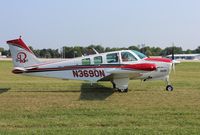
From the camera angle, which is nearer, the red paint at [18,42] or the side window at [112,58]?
the side window at [112,58]

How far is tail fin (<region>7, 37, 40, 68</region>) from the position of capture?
14.7 m

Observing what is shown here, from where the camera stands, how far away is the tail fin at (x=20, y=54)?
1470cm

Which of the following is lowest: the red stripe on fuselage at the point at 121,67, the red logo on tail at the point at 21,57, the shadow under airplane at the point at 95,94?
the shadow under airplane at the point at 95,94

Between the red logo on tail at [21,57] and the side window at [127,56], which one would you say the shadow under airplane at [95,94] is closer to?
the side window at [127,56]

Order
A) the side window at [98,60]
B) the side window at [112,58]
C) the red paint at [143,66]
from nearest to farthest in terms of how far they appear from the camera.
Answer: the red paint at [143,66] < the side window at [112,58] < the side window at [98,60]

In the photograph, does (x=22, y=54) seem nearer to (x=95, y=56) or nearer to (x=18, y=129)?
(x=95, y=56)

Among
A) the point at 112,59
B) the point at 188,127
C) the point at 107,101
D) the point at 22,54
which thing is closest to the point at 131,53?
the point at 112,59

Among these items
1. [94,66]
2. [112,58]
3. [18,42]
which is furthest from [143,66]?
[18,42]

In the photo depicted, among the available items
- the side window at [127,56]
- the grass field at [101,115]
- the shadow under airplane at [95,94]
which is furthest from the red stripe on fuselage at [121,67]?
the grass field at [101,115]

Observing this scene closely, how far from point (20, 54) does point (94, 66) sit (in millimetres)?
3438

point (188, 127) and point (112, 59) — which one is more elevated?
point (112, 59)

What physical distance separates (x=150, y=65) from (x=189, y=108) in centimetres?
391

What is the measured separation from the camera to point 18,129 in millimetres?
7012

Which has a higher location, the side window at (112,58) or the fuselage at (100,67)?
the side window at (112,58)
